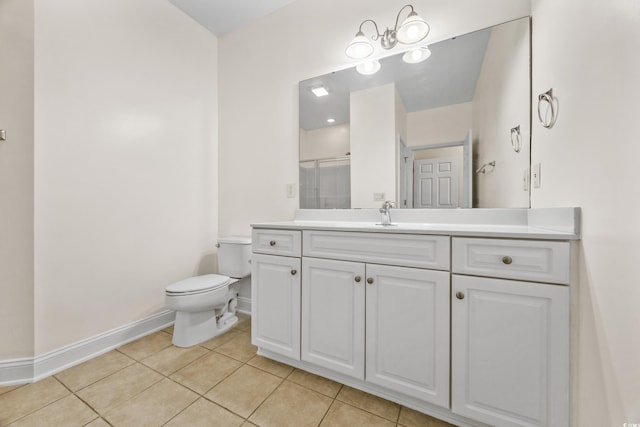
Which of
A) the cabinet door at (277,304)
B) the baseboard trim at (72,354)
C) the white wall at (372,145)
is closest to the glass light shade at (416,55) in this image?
the white wall at (372,145)

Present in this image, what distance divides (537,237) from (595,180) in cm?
24

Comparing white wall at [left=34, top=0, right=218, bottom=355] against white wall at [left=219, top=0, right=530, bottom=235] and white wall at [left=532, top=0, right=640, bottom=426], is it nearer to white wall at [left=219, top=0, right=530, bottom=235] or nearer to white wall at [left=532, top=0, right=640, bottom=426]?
white wall at [left=219, top=0, right=530, bottom=235]

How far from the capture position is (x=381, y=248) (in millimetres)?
1190

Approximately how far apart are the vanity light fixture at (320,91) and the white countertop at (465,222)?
903 mm

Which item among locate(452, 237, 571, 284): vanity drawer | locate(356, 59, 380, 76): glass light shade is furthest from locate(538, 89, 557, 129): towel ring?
locate(356, 59, 380, 76): glass light shade

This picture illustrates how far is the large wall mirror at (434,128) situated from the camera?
1.36 meters

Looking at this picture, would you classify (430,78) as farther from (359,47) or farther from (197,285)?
(197,285)

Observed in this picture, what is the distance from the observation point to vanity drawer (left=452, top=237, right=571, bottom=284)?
0.88 metres

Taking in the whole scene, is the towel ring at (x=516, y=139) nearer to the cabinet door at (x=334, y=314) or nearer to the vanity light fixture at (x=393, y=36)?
the vanity light fixture at (x=393, y=36)

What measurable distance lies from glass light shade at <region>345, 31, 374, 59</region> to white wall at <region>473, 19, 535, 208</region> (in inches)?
27.6

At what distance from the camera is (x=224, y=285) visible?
1.86m

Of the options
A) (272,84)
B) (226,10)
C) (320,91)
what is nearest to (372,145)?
(320,91)

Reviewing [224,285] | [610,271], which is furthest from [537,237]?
[224,285]

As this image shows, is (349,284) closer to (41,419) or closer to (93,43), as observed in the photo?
(41,419)
